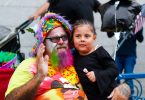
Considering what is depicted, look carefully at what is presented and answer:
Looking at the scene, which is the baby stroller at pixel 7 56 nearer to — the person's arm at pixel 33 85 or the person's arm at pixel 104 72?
the person's arm at pixel 33 85

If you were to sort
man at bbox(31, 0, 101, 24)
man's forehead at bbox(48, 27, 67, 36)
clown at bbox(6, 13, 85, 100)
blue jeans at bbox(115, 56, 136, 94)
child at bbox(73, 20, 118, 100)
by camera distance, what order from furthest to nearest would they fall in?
blue jeans at bbox(115, 56, 136, 94)
man at bbox(31, 0, 101, 24)
man's forehead at bbox(48, 27, 67, 36)
child at bbox(73, 20, 118, 100)
clown at bbox(6, 13, 85, 100)

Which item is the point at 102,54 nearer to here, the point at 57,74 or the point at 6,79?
the point at 57,74

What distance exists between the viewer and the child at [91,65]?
138 inches

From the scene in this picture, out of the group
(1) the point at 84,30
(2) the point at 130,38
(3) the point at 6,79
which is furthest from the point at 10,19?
(1) the point at 84,30

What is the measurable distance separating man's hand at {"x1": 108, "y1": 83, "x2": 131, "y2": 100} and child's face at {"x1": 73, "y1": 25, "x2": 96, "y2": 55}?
0.34 metres

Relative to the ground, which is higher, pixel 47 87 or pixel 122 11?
pixel 122 11

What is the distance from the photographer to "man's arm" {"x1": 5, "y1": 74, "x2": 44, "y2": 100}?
324 centimetres

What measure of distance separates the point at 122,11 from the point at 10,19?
2620 mm

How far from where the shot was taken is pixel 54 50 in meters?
3.55

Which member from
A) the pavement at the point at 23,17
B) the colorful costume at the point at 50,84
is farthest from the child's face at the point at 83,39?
the pavement at the point at 23,17

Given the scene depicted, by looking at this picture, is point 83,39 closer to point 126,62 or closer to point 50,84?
point 50,84

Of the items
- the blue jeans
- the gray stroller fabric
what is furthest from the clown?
the blue jeans

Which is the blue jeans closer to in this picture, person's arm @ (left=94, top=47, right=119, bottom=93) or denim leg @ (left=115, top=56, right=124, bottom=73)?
denim leg @ (left=115, top=56, right=124, bottom=73)

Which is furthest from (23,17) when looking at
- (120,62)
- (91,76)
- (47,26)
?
(91,76)
